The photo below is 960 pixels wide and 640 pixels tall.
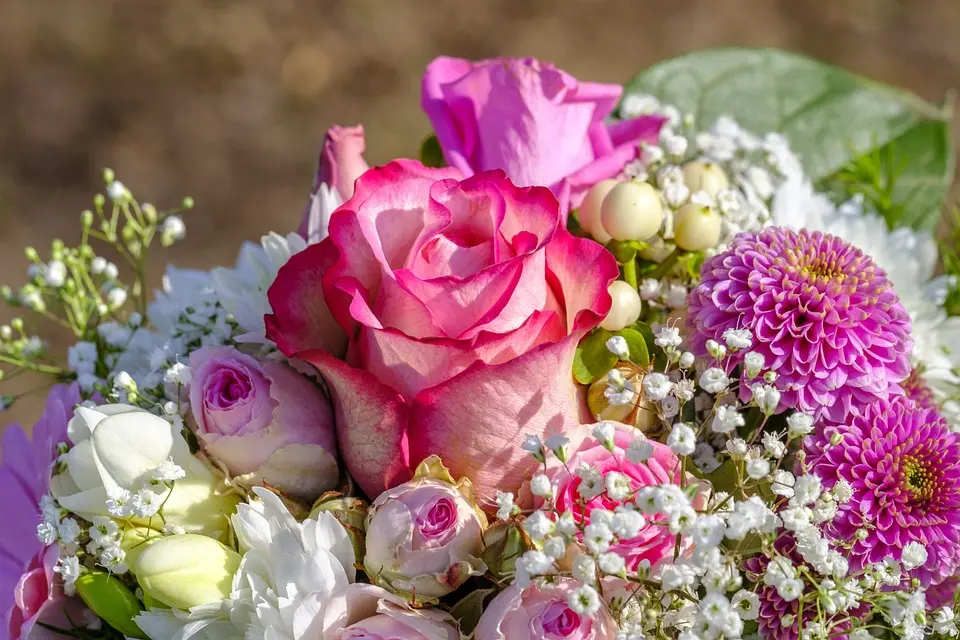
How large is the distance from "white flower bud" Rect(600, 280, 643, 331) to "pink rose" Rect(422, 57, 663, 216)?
9 cm

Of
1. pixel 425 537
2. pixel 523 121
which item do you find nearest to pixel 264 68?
pixel 523 121

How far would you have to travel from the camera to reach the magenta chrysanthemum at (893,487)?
58 centimetres

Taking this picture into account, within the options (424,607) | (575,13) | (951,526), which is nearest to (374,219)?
(424,607)

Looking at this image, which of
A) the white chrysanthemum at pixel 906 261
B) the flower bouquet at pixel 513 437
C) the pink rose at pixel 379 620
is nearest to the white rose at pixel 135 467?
the flower bouquet at pixel 513 437

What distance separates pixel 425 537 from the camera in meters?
0.54

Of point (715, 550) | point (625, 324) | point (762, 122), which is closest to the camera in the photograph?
point (715, 550)

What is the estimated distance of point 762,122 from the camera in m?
0.99

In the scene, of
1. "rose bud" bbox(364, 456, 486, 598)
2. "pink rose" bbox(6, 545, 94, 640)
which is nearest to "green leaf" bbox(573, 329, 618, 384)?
"rose bud" bbox(364, 456, 486, 598)

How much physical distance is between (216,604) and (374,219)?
0.81 feet

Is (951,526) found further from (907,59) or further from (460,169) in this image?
(907,59)

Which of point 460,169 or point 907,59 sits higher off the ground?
point 460,169

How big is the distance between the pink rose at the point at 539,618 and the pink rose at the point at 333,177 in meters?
0.32

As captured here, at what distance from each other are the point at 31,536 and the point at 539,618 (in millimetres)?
484

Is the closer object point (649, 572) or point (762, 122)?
point (649, 572)
